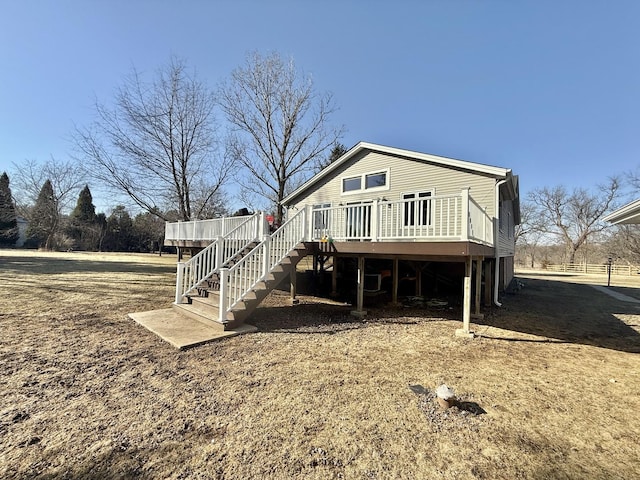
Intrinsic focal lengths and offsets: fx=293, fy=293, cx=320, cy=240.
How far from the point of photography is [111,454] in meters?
2.37

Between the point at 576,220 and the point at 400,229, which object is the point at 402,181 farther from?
the point at 576,220

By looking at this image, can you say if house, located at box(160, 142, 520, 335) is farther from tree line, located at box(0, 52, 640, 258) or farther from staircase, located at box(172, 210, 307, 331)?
tree line, located at box(0, 52, 640, 258)

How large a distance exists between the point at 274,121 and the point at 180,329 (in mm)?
16160

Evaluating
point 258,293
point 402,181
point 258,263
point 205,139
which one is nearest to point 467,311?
point 258,293

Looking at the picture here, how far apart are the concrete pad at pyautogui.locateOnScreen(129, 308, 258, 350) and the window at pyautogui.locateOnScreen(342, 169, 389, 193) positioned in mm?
7350

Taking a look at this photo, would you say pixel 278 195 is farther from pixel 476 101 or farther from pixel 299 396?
pixel 299 396

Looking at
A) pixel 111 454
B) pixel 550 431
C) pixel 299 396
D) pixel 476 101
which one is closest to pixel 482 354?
pixel 550 431

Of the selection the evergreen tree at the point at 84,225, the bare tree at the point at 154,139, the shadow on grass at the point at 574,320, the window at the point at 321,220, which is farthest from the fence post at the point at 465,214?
the evergreen tree at the point at 84,225

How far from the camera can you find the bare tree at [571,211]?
3791 cm

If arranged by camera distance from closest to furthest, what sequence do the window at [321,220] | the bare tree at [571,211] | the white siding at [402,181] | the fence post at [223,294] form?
the fence post at [223,294], the window at [321,220], the white siding at [402,181], the bare tree at [571,211]

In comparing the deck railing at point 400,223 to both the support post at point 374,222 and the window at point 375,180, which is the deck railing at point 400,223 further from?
the window at point 375,180

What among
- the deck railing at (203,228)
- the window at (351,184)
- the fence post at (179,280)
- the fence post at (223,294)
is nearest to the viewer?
the fence post at (223,294)

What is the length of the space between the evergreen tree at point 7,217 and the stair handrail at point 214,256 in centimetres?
3470

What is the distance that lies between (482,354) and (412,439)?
10.4 feet
